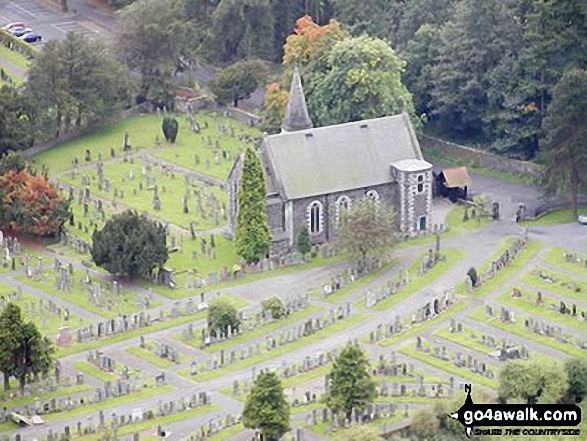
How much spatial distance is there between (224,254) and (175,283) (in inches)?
256

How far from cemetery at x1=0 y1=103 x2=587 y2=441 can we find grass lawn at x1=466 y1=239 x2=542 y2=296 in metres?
0.13

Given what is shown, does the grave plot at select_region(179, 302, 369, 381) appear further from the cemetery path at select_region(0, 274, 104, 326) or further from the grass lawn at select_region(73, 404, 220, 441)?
the cemetery path at select_region(0, 274, 104, 326)

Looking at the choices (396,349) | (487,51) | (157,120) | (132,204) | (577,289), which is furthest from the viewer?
(157,120)

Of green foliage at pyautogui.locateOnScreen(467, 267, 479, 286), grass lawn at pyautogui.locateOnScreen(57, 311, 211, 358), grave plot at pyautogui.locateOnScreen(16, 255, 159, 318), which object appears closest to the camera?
grass lawn at pyautogui.locateOnScreen(57, 311, 211, 358)

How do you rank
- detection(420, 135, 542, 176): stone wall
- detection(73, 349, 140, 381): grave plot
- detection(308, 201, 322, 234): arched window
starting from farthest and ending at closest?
detection(420, 135, 542, 176): stone wall → detection(308, 201, 322, 234): arched window → detection(73, 349, 140, 381): grave plot

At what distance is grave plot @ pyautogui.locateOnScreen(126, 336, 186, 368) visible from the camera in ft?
379

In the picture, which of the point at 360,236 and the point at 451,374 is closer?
the point at 451,374

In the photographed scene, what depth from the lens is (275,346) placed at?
11744 centimetres

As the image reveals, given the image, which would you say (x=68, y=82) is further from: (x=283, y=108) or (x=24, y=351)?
(x=24, y=351)

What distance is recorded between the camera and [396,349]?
116688 millimetres

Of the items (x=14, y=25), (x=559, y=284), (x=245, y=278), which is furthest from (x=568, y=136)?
(x=14, y=25)

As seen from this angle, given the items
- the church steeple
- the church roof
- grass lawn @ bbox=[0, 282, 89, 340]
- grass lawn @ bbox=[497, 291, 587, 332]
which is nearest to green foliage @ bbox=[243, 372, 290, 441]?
grass lawn @ bbox=[0, 282, 89, 340]

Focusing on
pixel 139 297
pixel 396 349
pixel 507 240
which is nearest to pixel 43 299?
pixel 139 297

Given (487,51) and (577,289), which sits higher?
(487,51)
